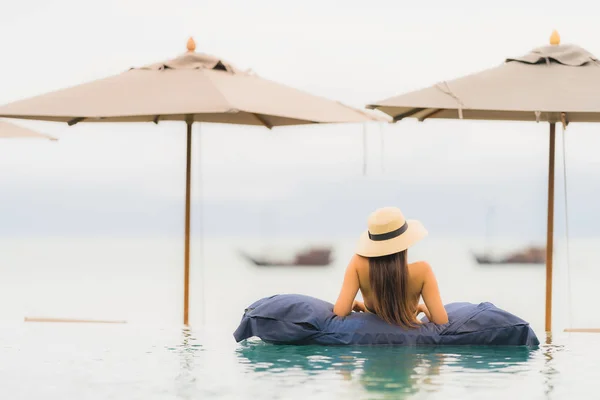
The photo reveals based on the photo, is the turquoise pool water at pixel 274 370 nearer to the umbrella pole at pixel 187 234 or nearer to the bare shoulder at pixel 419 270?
the bare shoulder at pixel 419 270

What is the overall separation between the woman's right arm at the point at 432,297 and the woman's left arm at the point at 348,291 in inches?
18.8

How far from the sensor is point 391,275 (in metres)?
7.38

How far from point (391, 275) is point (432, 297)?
1.24 feet

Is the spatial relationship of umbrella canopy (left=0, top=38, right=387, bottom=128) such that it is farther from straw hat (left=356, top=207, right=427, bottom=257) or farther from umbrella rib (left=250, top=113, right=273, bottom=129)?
straw hat (left=356, top=207, right=427, bottom=257)

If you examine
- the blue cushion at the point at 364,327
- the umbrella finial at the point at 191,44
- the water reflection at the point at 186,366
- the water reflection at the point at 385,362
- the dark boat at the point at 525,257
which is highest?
the umbrella finial at the point at 191,44

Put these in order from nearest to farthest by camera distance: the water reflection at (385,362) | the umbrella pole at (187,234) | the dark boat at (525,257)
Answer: the water reflection at (385,362) < the umbrella pole at (187,234) < the dark boat at (525,257)

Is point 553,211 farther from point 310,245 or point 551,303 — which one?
point 310,245

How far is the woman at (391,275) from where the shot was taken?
740 centimetres

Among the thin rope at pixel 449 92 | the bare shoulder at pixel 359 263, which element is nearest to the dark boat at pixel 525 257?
the thin rope at pixel 449 92

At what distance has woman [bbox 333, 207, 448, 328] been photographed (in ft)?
24.3

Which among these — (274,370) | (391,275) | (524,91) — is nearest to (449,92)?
(524,91)

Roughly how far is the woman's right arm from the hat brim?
192 mm

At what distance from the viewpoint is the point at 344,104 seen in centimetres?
913

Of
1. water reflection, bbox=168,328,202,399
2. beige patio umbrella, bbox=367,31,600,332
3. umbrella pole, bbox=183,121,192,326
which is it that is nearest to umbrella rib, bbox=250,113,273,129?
umbrella pole, bbox=183,121,192,326
